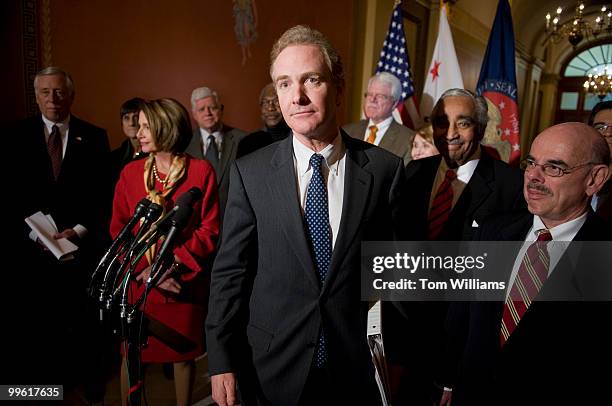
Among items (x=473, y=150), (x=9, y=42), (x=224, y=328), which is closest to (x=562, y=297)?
(x=473, y=150)

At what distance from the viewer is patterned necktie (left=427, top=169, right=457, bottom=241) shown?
1.96 metres

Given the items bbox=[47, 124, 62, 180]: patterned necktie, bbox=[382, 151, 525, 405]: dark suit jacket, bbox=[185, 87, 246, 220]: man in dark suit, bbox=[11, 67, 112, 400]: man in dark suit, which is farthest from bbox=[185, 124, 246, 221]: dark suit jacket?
bbox=[382, 151, 525, 405]: dark suit jacket

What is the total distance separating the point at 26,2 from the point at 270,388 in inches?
123

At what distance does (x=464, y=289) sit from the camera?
1.70m

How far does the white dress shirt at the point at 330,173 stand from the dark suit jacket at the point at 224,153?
2289 millimetres

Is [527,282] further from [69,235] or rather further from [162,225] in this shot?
[69,235]

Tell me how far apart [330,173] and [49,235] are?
182cm

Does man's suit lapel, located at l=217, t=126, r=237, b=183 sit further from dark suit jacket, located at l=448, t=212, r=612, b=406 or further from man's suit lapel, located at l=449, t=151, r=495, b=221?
dark suit jacket, located at l=448, t=212, r=612, b=406

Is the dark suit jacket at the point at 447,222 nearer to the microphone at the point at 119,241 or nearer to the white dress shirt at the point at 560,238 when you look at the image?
the white dress shirt at the point at 560,238

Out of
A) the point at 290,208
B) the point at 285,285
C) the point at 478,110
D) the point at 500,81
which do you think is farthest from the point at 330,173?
the point at 500,81

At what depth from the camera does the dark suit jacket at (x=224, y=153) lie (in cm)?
360

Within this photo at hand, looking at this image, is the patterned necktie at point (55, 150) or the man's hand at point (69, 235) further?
the patterned necktie at point (55, 150)

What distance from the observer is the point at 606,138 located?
7.36 feet

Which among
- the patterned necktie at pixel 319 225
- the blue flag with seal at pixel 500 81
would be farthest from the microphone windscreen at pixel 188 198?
the blue flag with seal at pixel 500 81
